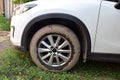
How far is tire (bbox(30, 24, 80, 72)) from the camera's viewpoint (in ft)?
15.1

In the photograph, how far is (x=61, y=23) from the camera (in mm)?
4633

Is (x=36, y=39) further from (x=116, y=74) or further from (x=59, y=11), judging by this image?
(x=116, y=74)

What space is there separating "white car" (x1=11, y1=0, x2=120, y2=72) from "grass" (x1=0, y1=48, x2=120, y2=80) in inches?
6.6

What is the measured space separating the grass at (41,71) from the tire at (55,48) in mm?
145

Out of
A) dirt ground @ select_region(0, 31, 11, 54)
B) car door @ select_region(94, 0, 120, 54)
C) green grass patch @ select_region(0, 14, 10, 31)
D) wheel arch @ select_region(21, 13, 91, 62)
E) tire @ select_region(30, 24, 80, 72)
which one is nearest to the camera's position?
car door @ select_region(94, 0, 120, 54)

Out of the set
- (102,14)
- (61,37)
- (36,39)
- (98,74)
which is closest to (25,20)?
(36,39)

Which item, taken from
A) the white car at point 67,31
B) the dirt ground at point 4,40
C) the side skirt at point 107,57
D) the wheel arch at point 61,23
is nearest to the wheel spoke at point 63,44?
the white car at point 67,31

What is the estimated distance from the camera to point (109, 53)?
4535mm

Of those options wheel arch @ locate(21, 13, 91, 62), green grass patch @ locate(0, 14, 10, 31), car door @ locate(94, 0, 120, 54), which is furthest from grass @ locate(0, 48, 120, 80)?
green grass patch @ locate(0, 14, 10, 31)

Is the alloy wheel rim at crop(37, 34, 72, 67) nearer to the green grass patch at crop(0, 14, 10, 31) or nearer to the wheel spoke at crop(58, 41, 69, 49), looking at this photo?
the wheel spoke at crop(58, 41, 69, 49)

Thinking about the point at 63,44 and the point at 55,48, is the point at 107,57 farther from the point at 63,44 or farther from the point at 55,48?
the point at 55,48

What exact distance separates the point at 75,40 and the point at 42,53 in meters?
0.64

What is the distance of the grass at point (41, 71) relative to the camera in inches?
184

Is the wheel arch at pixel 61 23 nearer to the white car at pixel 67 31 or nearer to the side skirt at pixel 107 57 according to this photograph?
the white car at pixel 67 31
